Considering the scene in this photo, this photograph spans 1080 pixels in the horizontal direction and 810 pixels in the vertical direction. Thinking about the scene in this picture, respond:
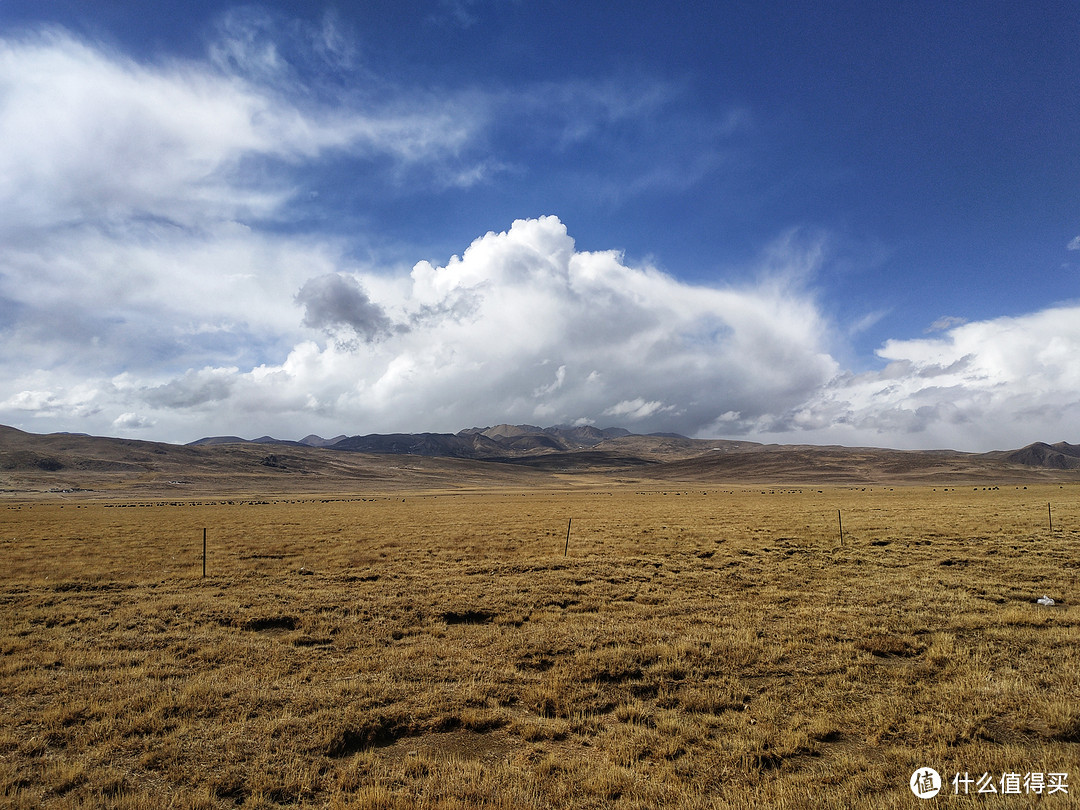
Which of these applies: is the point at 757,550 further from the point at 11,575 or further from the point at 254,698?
the point at 11,575

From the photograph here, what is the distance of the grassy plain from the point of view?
265 inches

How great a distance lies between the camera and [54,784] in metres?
6.64

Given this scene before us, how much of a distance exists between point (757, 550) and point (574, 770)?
20.6m

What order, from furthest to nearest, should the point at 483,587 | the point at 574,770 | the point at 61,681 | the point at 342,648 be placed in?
the point at 483,587, the point at 342,648, the point at 61,681, the point at 574,770

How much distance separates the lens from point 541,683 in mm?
10008

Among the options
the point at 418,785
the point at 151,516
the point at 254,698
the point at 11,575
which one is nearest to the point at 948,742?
the point at 418,785

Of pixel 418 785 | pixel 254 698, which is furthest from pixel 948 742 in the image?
pixel 254 698

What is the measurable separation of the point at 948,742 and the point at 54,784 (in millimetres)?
12160

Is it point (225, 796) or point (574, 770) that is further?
point (574, 770)

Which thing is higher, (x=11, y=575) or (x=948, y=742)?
(x=948, y=742)

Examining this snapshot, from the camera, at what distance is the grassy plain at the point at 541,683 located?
674cm

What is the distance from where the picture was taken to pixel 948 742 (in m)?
7.48

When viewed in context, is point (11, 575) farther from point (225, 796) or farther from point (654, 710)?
point (654, 710)

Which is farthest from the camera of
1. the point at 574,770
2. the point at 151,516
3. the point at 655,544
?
the point at 151,516
